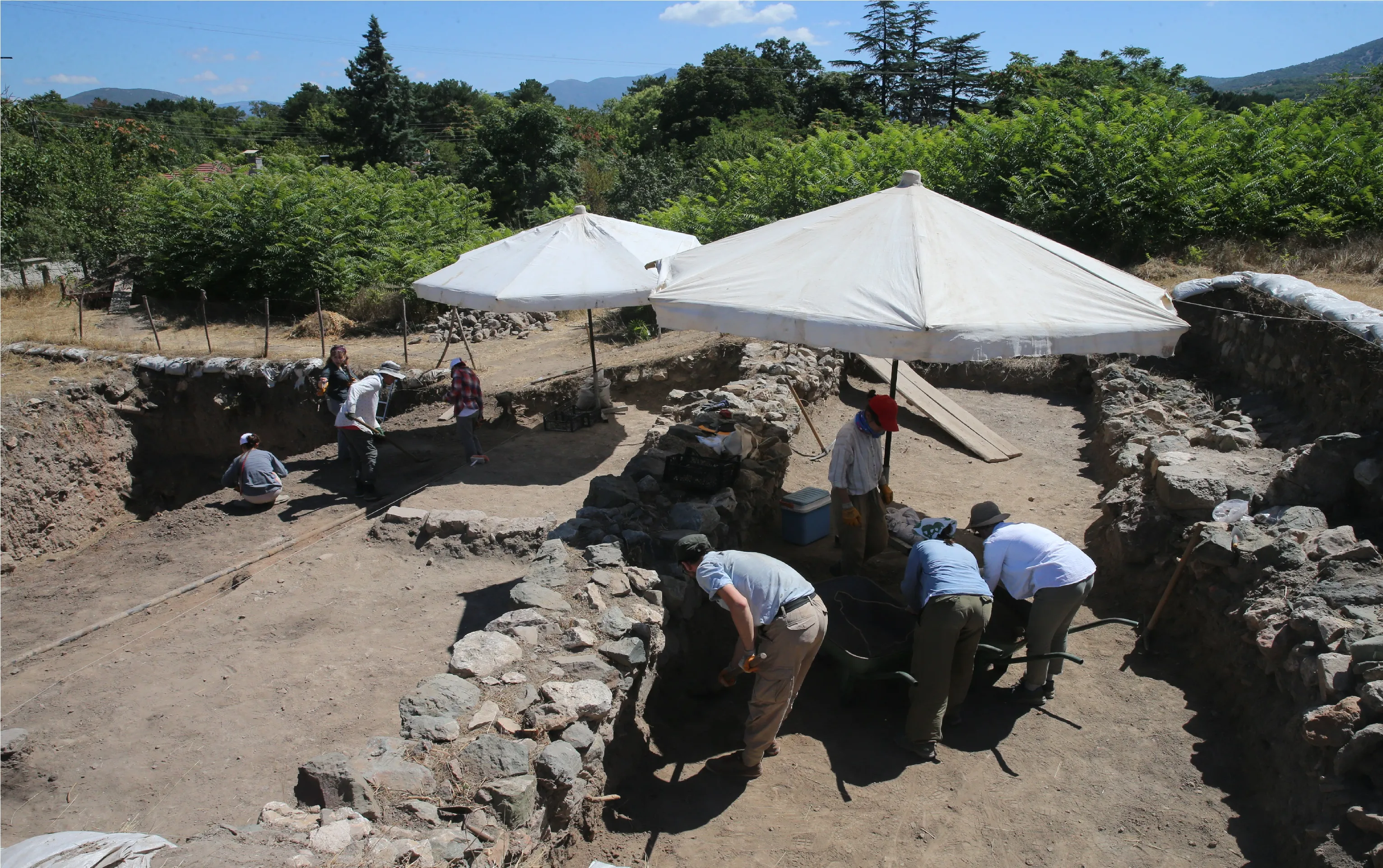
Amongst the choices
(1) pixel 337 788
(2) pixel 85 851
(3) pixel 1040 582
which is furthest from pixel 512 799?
(3) pixel 1040 582

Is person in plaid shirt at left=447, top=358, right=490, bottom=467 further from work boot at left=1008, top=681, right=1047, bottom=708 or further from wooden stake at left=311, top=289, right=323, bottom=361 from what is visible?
work boot at left=1008, top=681, right=1047, bottom=708

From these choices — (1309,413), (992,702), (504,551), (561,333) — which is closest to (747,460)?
(504,551)

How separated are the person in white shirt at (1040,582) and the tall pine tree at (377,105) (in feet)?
103

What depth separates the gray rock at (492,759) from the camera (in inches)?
148

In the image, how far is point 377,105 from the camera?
1259 inches

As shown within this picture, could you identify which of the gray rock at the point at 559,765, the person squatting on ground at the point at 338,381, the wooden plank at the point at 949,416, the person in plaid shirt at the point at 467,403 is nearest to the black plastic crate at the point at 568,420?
the person in plaid shirt at the point at 467,403

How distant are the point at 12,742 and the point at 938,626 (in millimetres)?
5836

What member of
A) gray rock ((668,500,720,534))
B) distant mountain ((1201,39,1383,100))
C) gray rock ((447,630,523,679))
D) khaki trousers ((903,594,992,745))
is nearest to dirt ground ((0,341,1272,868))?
khaki trousers ((903,594,992,745))

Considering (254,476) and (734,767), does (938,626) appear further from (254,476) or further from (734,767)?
(254,476)

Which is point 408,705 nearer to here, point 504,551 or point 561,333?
point 504,551

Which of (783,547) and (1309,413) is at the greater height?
(1309,413)

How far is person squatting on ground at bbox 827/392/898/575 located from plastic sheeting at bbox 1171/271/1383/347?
4245 millimetres

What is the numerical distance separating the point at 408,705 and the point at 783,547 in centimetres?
402

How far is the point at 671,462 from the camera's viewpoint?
698 centimetres
